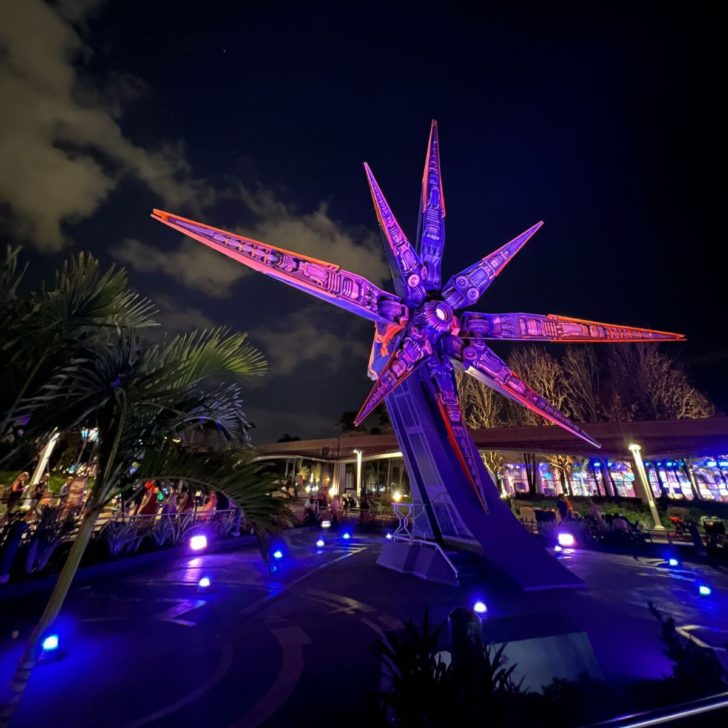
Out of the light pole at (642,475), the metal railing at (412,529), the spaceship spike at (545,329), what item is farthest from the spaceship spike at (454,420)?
the light pole at (642,475)

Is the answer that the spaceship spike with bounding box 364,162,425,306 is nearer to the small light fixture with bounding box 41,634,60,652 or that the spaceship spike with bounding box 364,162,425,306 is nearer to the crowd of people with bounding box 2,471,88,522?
the crowd of people with bounding box 2,471,88,522

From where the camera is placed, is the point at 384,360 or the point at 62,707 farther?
the point at 384,360

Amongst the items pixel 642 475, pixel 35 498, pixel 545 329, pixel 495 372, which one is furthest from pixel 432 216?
pixel 642 475

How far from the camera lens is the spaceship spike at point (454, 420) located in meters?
9.41

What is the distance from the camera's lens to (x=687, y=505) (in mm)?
20250

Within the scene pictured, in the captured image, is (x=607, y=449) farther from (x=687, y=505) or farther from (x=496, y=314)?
(x=496, y=314)

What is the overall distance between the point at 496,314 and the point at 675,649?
9.22m

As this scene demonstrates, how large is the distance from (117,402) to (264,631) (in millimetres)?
4002

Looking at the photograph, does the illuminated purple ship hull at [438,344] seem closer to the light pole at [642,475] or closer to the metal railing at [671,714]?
the metal railing at [671,714]

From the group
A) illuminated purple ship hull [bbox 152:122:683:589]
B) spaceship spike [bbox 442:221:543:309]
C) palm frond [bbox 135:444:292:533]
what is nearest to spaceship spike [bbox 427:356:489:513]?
illuminated purple ship hull [bbox 152:122:683:589]

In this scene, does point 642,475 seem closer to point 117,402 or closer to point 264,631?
point 264,631

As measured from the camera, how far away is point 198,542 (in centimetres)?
1103

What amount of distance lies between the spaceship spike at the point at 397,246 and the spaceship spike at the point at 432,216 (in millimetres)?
578

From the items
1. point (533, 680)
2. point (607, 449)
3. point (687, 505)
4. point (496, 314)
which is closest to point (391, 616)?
point (533, 680)
